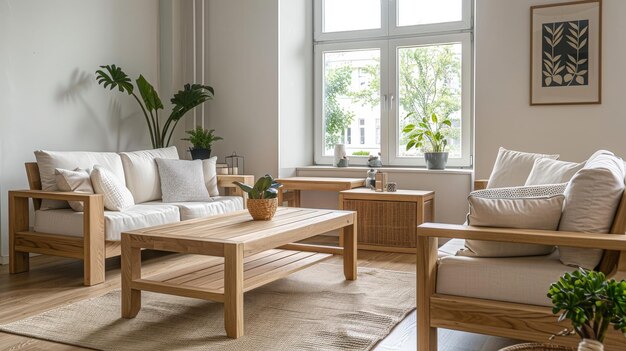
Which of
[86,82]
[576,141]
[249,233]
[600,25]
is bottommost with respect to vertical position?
[249,233]

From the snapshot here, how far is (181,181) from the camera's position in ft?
15.6

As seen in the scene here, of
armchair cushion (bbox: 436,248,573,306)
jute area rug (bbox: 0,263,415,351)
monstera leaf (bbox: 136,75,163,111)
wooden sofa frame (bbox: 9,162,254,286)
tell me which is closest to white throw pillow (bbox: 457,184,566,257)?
armchair cushion (bbox: 436,248,573,306)

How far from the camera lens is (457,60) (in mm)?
5484

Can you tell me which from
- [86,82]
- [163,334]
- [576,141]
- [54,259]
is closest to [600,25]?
[576,141]

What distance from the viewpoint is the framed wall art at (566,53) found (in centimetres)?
450

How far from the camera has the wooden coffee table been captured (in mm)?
2672

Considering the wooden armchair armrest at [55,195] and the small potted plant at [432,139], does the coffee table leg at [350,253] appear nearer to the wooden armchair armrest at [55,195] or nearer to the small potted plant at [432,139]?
the wooden armchair armrest at [55,195]

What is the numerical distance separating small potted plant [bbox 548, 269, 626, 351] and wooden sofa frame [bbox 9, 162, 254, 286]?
3.12 m

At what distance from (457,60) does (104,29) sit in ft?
10.7

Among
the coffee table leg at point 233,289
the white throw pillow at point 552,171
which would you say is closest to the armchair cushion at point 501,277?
the white throw pillow at point 552,171

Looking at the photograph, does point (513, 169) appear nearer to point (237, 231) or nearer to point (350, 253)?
point (350, 253)

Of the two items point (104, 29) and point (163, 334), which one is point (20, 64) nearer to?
point (104, 29)

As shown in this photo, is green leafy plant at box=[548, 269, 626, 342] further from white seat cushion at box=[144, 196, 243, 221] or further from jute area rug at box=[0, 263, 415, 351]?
white seat cushion at box=[144, 196, 243, 221]

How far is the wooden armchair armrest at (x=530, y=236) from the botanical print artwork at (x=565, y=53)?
9.34ft
